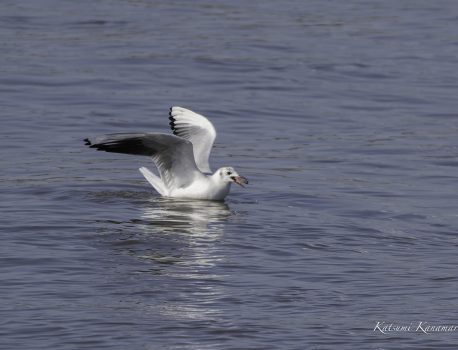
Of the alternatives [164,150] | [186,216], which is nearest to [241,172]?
[164,150]

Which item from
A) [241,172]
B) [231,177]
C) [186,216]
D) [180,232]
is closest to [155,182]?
[231,177]

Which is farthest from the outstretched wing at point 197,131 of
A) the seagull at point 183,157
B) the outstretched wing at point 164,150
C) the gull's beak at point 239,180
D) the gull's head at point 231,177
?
the gull's beak at point 239,180

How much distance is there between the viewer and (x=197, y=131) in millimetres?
15180

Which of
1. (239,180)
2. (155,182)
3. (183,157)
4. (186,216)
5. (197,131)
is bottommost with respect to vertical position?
(186,216)

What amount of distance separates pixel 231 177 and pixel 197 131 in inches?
37.0

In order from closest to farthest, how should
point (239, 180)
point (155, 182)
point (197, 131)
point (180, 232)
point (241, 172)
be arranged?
1. point (180, 232)
2. point (239, 180)
3. point (155, 182)
4. point (197, 131)
5. point (241, 172)

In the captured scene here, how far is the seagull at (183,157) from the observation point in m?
14.0

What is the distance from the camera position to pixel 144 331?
9.46m

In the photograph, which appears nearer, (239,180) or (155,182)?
(239,180)

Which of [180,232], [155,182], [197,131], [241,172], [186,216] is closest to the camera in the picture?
[180,232]

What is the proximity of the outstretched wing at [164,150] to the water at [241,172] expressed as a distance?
0.55 metres

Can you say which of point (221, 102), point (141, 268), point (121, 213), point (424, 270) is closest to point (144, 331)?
point (141, 268)

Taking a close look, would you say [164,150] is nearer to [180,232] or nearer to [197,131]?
[197,131]

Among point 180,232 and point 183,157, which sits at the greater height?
point 183,157
